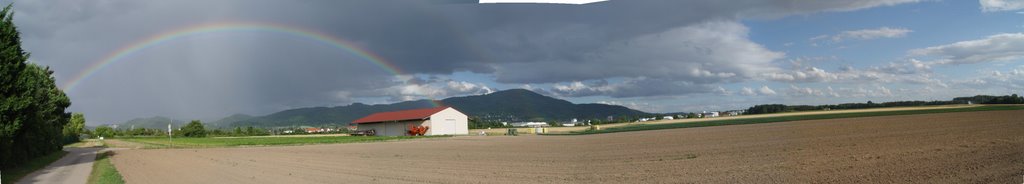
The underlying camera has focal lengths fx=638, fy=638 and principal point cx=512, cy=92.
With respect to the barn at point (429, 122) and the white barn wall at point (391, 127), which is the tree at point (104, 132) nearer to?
the white barn wall at point (391, 127)

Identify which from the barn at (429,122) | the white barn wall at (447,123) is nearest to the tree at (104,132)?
the barn at (429,122)

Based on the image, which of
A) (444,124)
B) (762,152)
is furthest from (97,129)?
(762,152)

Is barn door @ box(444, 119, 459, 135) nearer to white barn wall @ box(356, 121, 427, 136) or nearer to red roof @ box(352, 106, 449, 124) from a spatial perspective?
red roof @ box(352, 106, 449, 124)

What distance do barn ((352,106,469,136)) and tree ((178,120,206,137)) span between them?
38.9 meters

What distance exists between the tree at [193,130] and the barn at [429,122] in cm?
3891

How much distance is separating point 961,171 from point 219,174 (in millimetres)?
15947

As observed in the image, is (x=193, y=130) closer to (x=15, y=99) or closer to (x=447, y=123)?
(x=447, y=123)

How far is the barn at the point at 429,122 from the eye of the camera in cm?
6431

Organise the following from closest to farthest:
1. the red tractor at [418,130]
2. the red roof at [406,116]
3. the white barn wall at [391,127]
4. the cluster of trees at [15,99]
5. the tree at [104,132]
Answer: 1. the cluster of trees at [15,99]
2. the red tractor at [418,130]
3. the red roof at [406,116]
4. the white barn wall at [391,127]
5. the tree at [104,132]

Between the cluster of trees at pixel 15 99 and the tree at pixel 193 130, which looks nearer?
the cluster of trees at pixel 15 99

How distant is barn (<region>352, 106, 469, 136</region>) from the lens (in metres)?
64.3

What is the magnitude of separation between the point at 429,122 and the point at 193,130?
5239 centimetres

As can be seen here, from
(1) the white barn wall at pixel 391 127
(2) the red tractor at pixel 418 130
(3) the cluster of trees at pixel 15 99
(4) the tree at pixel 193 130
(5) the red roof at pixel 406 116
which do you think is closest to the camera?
(3) the cluster of trees at pixel 15 99

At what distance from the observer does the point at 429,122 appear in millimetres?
63875
